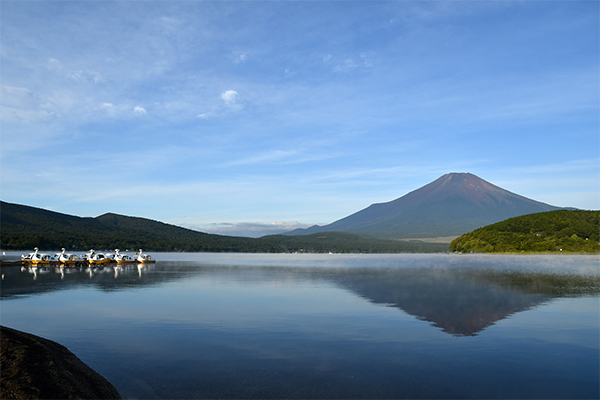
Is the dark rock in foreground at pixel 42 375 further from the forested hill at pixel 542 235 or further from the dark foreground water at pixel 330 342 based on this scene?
the forested hill at pixel 542 235

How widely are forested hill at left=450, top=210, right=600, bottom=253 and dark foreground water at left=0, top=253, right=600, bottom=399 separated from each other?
115 metres

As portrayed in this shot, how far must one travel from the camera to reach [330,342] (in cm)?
1620

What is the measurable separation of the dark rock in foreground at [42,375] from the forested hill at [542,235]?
143034 mm

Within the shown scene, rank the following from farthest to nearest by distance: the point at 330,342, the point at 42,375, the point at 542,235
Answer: the point at 542,235 < the point at 330,342 < the point at 42,375

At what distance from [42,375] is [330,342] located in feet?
32.9

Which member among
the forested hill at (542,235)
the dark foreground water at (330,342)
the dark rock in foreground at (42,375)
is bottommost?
the dark foreground water at (330,342)

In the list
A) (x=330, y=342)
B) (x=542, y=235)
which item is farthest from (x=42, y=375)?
(x=542, y=235)

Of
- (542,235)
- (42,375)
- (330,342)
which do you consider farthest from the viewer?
(542,235)

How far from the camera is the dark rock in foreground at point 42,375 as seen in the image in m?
8.78

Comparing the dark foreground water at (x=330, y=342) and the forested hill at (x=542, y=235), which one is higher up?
the forested hill at (x=542, y=235)

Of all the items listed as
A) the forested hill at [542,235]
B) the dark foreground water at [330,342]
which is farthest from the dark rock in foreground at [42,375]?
the forested hill at [542,235]

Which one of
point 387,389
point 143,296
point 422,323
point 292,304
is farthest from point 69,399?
point 143,296

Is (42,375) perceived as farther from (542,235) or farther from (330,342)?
(542,235)

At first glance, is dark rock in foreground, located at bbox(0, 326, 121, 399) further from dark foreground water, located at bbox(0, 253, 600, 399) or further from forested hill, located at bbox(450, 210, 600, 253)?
forested hill, located at bbox(450, 210, 600, 253)
